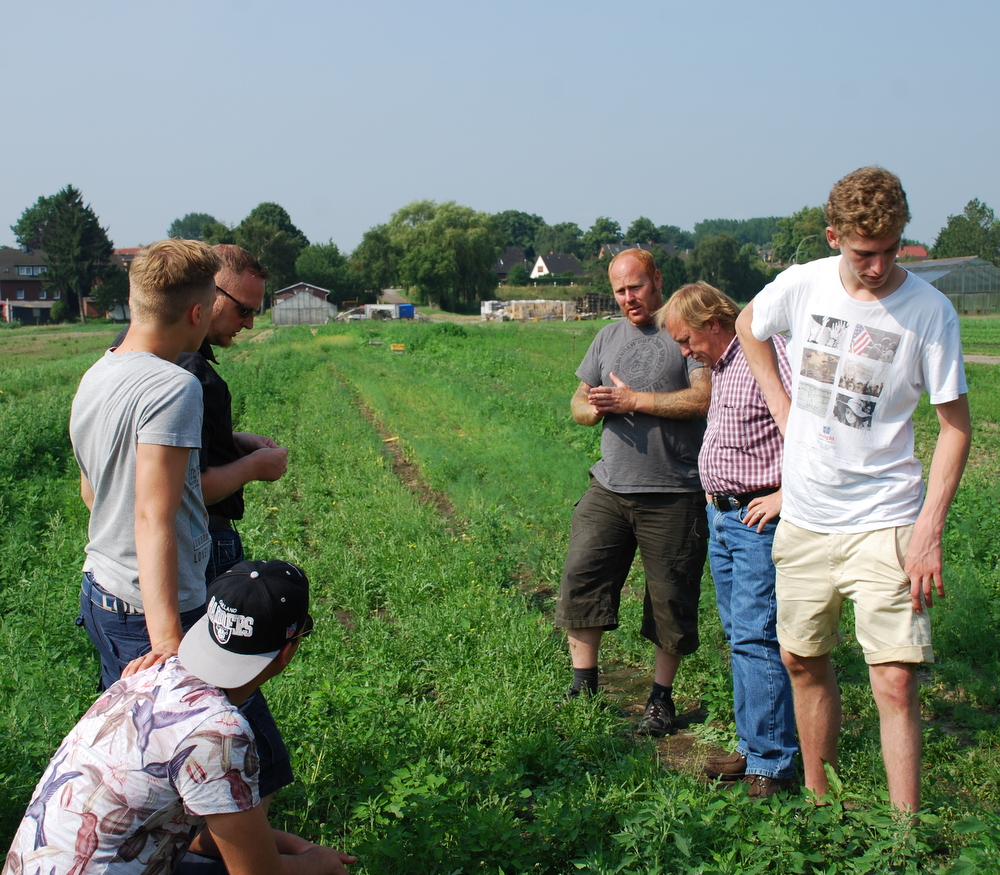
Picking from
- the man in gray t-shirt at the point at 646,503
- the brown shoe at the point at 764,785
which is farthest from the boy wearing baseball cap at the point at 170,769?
the man in gray t-shirt at the point at 646,503

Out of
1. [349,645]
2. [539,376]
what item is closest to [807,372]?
[349,645]

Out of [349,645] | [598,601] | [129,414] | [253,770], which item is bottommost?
[349,645]

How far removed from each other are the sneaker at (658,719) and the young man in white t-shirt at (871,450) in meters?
1.03

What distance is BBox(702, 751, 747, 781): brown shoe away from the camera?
3318mm

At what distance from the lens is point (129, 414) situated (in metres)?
2.20

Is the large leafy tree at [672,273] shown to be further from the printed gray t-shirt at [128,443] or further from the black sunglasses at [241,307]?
the printed gray t-shirt at [128,443]

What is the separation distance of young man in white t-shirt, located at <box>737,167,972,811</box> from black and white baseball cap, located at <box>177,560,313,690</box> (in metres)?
1.75

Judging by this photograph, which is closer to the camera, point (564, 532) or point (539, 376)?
point (564, 532)

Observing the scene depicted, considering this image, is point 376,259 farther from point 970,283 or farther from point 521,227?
point 521,227

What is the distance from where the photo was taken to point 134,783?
174 cm

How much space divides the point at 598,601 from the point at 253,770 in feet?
7.83

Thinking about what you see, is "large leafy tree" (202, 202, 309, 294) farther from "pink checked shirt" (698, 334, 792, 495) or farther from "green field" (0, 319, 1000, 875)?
"pink checked shirt" (698, 334, 792, 495)

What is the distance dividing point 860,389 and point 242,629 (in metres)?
1.98

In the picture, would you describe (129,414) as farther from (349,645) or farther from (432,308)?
(432,308)
